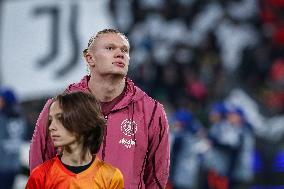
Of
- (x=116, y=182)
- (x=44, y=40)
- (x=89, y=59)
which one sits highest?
(x=89, y=59)

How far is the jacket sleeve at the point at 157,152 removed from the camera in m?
4.77

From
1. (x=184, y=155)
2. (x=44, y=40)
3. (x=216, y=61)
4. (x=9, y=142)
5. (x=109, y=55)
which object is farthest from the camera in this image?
(x=44, y=40)

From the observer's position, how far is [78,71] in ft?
51.5

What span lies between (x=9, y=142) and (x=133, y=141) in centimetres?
631

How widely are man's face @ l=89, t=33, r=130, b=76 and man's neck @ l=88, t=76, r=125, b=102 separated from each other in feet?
0.15

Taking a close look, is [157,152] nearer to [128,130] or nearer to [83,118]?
[128,130]

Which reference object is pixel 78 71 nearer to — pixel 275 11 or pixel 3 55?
pixel 3 55

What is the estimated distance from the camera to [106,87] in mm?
4691

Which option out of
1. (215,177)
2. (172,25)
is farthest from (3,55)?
(215,177)

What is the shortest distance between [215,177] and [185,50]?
423 cm

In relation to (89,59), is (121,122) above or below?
below

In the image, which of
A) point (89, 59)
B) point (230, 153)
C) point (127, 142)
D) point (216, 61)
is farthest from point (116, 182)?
point (216, 61)

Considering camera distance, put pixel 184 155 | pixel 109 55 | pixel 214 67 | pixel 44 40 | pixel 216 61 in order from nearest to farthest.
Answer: pixel 109 55 < pixel 184 155 < pixel 214 67 < pixel 216 61 < pixel 44 40

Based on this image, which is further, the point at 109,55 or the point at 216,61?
the point at 216,61
